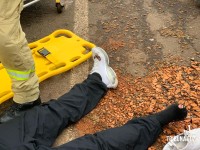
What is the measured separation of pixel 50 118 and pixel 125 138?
603mm

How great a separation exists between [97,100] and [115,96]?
0.20 meters

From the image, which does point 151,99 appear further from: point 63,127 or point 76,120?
point 63,127

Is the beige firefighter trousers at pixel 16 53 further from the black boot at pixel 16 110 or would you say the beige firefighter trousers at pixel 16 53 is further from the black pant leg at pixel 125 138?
the black pant leg at pixel 125 138

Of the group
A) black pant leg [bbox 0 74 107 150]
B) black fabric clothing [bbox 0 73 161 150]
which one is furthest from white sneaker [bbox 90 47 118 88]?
black fabric clothing [bbox 0 73 161 150]

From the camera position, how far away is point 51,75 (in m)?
3.17

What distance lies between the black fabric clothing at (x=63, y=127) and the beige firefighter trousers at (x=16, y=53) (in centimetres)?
20

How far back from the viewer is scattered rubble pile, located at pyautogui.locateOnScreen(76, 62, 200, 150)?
8.82 ft

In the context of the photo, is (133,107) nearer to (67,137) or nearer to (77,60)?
(67,137)

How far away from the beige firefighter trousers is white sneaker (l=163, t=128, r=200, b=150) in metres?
1.17

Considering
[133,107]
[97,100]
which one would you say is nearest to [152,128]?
[133,107]

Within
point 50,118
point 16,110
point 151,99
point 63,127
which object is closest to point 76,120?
point 63,127

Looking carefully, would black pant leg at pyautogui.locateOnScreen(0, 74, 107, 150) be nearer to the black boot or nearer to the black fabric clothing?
the black fabric clothing

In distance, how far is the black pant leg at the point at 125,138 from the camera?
227cm

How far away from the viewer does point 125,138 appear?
90.8 inches
